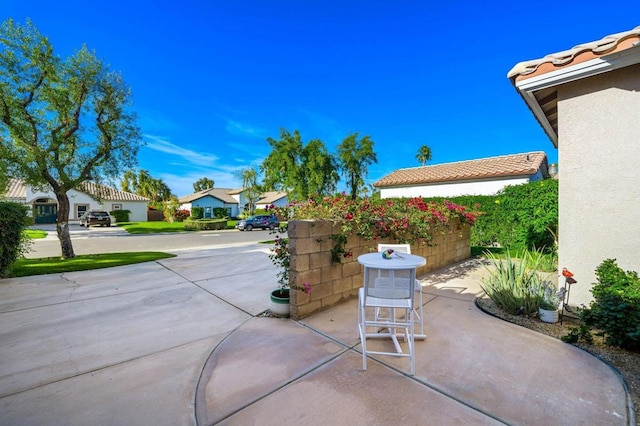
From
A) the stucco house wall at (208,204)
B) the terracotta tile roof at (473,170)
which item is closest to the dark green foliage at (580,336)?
the terracotta tile roof at (473,170)

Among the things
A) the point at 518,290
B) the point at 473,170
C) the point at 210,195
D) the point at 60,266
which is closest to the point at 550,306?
the point at 518,290

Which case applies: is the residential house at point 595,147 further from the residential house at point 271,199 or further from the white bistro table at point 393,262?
the residential house at point 271,199

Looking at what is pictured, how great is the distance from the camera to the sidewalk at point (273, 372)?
2.10m

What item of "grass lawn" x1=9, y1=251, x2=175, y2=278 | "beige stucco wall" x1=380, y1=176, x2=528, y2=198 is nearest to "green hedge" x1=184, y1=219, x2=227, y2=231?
"grass lawn" x1=9, y1=251, x2=175, y2=278

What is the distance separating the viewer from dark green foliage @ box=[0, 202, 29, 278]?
6820mm

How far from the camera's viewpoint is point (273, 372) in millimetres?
2668

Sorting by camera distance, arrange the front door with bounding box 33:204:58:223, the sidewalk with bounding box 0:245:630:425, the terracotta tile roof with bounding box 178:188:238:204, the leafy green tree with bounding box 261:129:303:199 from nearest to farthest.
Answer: the sidewalk with bounding box 0:245:630:425 → the leafy green tree with bounding box 261:129:303:199 → the front door with bounding box 33:204:58:223 → the terracotta tile roof with bounding box 178:188:238:204

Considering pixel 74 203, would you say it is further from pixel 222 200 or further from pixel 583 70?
pixel 583 70

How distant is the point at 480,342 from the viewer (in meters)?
3.19

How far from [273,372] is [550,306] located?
153 inches

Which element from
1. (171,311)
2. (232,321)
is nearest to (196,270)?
(171,311)

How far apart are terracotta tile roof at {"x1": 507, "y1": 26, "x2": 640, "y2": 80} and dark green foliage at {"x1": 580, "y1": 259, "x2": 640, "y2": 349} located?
2.49m

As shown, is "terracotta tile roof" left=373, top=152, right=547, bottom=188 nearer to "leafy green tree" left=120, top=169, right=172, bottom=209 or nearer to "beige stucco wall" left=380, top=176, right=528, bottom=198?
"beige stucco wall" left=380, top=176, right=528, bottom=198

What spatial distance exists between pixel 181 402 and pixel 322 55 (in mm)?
14284
